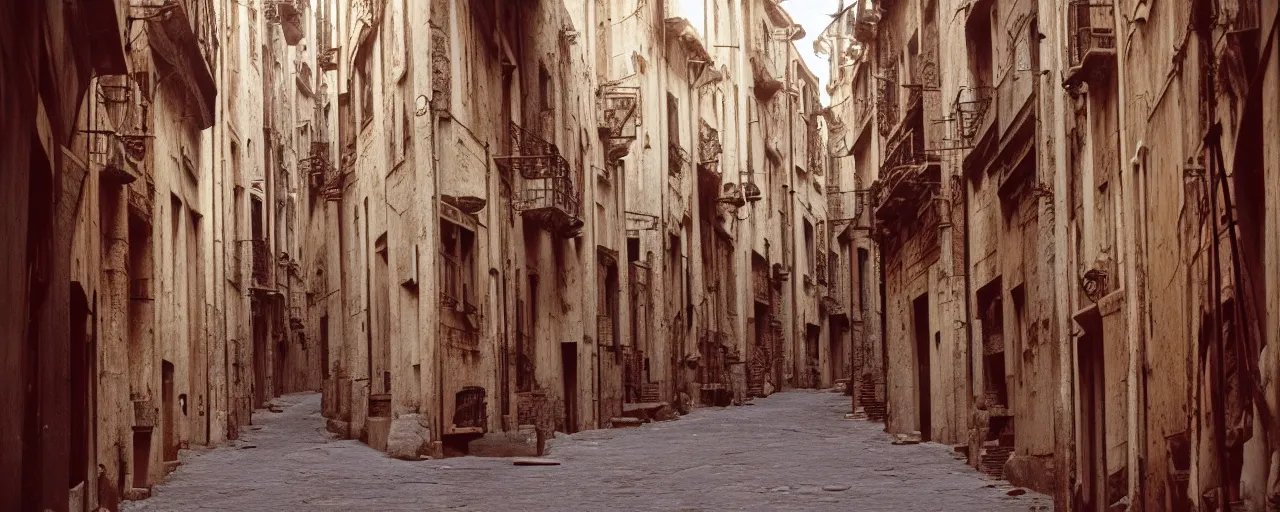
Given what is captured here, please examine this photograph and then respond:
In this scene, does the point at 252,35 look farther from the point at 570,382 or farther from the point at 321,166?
the point at 570,382

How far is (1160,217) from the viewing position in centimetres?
915

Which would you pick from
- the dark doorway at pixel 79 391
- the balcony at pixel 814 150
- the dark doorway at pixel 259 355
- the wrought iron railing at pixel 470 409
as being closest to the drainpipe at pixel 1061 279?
the dark doorway at pixel 79 391

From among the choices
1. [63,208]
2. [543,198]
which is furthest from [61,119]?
[543,198]

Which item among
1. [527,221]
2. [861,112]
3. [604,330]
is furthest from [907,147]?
[861,112]

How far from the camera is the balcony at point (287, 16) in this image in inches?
1455

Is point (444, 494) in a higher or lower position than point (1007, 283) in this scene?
lower

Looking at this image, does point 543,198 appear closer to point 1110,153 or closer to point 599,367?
point 599,367

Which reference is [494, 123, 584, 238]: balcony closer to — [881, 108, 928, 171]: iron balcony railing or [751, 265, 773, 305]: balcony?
[881, 108, 928, 171]: iron balcony railing

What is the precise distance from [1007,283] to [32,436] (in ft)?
32.6

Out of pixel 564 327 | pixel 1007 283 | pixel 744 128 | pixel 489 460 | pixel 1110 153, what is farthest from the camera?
pixel 744 128

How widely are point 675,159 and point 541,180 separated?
12.2m

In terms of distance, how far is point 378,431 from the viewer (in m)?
20.4

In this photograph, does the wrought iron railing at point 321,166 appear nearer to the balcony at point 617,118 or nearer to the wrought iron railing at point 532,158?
the wrought iron railing at point 532,158

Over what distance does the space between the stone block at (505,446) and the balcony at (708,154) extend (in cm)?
1873
